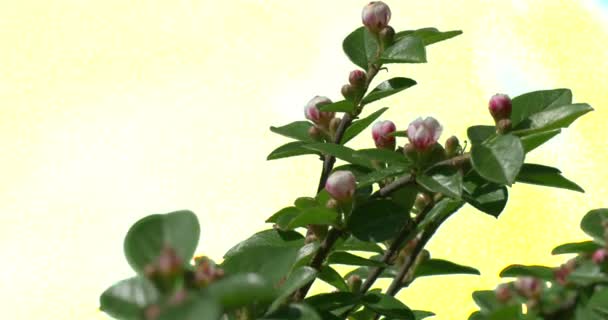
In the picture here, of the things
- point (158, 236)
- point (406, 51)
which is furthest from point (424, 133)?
point (158, 236)

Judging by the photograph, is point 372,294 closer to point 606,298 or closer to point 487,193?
point 487,193

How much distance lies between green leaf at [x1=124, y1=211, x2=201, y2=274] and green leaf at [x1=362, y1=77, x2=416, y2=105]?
1.24ft

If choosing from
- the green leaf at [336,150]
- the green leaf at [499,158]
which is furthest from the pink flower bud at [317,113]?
the green leaf at [499,158]

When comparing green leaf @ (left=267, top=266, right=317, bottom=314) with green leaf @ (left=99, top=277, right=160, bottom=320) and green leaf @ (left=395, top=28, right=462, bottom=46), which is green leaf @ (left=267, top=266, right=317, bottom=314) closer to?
green leaf @ (left=99, top=277, right=160, bottom=320)

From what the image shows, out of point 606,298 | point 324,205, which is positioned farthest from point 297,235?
point 606,298

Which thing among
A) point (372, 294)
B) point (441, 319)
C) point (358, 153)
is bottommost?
point (441, 319)

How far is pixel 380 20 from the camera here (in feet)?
2.80

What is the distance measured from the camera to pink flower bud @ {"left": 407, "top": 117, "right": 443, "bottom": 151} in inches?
27.6

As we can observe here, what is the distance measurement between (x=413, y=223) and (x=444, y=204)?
30 mm

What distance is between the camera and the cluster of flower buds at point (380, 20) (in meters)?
0.85

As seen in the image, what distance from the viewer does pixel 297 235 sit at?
803 mm

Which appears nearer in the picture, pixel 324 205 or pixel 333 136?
pixel 324 205

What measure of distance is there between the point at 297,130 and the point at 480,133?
0.19 metres

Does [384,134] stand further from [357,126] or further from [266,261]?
[266,261]
